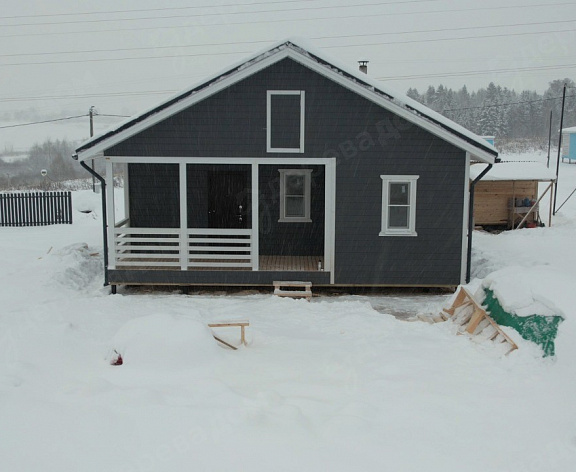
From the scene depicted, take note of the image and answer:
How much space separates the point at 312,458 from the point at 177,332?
3.17 m

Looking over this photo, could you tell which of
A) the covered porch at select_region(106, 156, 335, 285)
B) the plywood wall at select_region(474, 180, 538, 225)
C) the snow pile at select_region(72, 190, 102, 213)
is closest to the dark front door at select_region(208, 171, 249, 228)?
the covered porch at select_region(106, 156, 335, 285)

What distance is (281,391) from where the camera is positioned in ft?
23.9

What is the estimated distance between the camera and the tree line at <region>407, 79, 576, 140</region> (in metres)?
86.8

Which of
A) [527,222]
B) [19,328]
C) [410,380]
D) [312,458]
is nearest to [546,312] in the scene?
[410,380]

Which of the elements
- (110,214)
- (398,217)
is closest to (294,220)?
(398,217)

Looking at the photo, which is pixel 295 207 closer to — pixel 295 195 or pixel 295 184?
pixel 295 195

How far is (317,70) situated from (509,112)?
89680 mm

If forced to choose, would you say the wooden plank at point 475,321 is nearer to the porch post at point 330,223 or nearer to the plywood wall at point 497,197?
the porch post at point 330,223

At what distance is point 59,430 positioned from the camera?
6180mm

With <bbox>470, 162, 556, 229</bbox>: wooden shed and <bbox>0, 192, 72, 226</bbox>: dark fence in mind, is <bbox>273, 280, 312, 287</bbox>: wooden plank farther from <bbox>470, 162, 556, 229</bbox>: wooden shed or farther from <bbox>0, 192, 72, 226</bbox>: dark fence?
<bbox>470, 162, 556, 229</bbox>: wooden shed

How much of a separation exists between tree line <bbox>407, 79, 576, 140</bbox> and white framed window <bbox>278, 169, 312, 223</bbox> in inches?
2885

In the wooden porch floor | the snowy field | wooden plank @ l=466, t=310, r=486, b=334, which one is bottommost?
the snowy field

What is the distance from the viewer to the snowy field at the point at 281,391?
5.81 m

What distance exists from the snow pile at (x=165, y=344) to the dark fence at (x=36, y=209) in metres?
15.7
